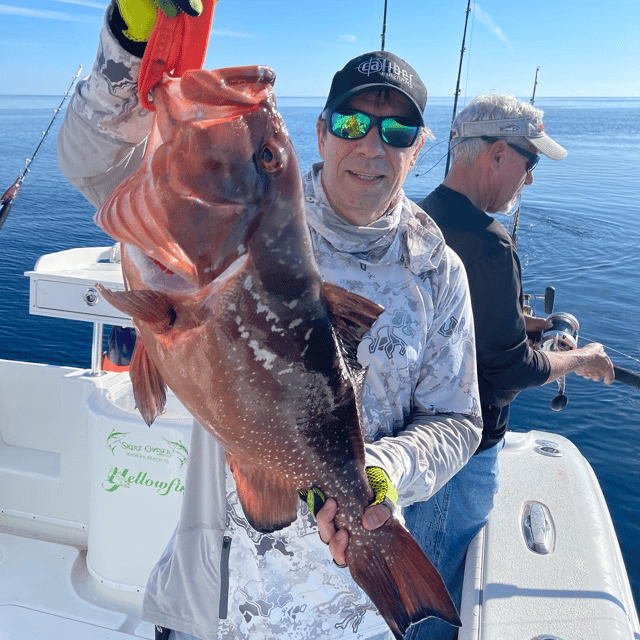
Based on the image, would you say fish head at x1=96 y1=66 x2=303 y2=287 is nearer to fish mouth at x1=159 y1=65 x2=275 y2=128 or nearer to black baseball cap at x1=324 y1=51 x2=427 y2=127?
fish mouth at x1=159 y1=65 x2=275 y2=128

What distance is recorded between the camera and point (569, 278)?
14375 millimetres

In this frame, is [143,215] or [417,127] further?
[417,127]

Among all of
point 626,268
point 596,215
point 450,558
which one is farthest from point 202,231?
point 596,215

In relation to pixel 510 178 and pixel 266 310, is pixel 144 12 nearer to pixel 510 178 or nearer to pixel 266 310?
pixel 266 310

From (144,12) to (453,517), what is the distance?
2.73 m

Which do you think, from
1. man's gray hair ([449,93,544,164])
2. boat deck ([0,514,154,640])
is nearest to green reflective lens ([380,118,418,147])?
man's gray hair ([449,93,544,164])

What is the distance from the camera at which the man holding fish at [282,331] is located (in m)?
1.38

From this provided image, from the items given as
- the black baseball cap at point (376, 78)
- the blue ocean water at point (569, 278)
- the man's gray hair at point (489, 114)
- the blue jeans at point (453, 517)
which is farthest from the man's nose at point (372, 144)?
the blue ocean water at point (569, 278)

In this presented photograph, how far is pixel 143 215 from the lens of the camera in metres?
1.36

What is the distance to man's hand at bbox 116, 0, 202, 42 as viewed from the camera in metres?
1.29

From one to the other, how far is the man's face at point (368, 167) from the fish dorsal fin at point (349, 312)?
0.53 meters

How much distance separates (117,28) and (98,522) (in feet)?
9.15

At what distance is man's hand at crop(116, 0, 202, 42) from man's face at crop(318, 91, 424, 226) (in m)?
0.79

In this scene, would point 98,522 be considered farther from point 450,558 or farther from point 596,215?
point 596,215
